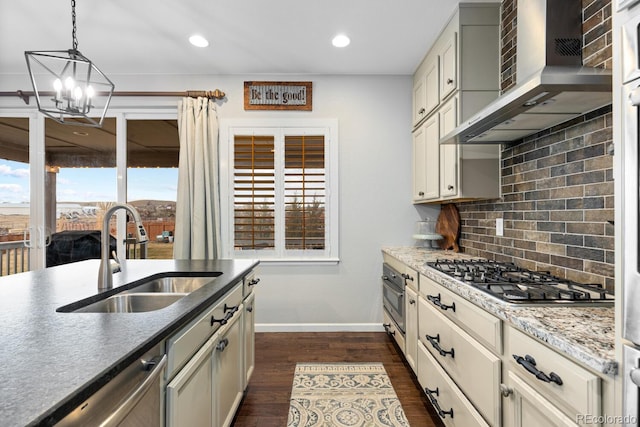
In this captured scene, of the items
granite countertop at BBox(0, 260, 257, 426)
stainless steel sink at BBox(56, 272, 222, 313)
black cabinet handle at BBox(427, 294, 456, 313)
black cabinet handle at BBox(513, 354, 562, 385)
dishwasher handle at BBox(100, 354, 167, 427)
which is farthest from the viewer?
black cabinet handle at BBox(427, 294, 456, 313)

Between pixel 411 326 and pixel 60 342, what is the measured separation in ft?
6.84

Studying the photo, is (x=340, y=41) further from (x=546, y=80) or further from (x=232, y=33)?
(x=546, y=80)

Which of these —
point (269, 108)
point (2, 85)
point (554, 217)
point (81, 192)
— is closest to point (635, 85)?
point (554, 217)

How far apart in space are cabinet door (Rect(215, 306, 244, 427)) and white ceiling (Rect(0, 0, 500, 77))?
7.04ft

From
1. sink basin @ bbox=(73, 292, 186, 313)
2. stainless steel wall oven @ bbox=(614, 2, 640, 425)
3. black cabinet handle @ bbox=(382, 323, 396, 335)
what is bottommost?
black cabinet handle @ bbox=(382, 323, 396, 335)

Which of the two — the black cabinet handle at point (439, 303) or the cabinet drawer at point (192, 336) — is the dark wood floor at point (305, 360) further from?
the cabinet drawer at point (192, 336)

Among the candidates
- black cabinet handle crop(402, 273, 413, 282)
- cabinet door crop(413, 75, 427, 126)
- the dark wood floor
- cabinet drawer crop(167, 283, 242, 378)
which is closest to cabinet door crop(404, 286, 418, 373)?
black cabinet handle crop(402, 273, 413, 282)

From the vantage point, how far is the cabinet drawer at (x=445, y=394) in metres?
1.46

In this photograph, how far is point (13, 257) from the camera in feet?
11.3

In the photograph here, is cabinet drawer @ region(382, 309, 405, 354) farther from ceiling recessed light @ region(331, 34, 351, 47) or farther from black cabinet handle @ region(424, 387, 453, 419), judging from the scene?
ceiling recessed light @ region(331, 34, 351, 47)

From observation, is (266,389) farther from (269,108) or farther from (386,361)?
(269,108)

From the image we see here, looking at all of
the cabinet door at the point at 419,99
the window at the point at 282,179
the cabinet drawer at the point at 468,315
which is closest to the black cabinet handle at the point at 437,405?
the cabinet drawer at the point at 468,315

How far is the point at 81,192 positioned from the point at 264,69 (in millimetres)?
2361

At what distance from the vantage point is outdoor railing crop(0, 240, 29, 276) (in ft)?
11.2
